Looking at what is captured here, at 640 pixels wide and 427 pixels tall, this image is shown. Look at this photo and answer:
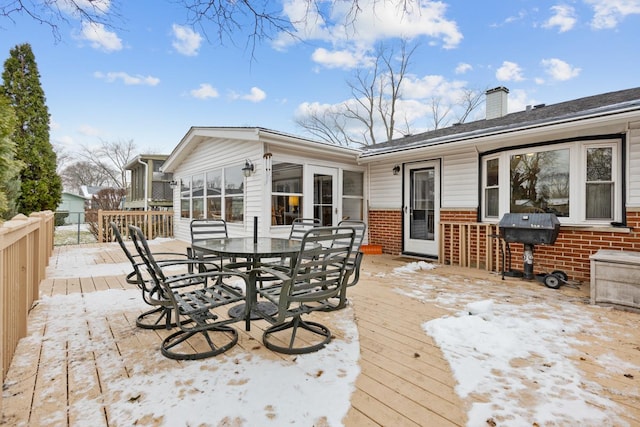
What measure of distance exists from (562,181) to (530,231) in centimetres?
117

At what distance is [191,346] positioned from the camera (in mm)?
2352

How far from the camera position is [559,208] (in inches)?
190

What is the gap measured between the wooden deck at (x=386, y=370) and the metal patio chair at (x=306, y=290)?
0.64 ft

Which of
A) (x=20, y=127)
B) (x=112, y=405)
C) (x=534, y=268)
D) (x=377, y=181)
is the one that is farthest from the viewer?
(x=20, y=127)

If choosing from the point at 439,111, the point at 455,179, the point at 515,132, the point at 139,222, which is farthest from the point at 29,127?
the point at 439,111

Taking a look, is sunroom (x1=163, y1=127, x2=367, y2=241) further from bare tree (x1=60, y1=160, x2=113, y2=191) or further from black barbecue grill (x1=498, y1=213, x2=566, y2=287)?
bare tree (x1=60, y1=160, x2=113, y2=191)

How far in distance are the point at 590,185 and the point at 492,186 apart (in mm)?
1333

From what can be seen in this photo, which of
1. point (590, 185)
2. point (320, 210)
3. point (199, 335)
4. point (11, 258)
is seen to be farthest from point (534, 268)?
point (11, 258)

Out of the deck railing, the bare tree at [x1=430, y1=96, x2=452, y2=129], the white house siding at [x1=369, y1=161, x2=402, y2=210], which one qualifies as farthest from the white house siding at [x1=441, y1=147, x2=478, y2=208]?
the bare tree at [x1=430, y1=96, x2=452, y2=129]

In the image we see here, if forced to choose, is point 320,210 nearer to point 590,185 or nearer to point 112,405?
point 590,185

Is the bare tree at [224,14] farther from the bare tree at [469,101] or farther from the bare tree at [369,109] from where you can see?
the bare tree at [469,101]

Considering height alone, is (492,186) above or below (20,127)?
below

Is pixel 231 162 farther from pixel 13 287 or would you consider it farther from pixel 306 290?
pixel 306 290

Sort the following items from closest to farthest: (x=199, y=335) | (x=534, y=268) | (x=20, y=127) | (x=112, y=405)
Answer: (x=112, y=405), (x=199, y=335), (x=534, y=268), (x=20, y=127)
